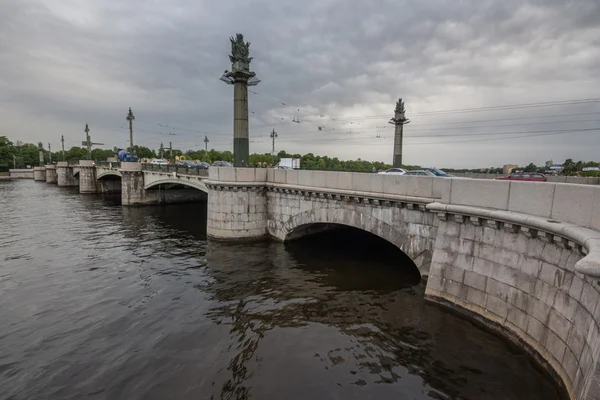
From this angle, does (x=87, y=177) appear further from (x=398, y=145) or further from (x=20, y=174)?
(x=20, y=174)

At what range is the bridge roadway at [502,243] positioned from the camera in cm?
560

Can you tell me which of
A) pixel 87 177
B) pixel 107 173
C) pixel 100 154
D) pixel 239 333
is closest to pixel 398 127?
pixel 239 333

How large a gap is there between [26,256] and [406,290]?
18.3m

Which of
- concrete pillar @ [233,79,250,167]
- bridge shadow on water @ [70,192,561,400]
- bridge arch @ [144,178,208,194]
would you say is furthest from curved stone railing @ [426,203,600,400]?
bridge arch @ [144,178,208,194]

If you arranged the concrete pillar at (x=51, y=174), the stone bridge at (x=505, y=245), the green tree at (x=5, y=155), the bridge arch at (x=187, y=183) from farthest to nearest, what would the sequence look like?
the green tree at (x=5, y=155), the concrete pillar at (x=51, y=174), the bridge arch at (x=187, y=183), the stone bridge at (x=505, y=245)

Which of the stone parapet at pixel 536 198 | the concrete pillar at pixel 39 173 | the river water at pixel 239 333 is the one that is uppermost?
the stone parapet at pixel 536 198

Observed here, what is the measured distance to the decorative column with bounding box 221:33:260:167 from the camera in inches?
685

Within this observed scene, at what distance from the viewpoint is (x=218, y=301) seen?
10.4 meters

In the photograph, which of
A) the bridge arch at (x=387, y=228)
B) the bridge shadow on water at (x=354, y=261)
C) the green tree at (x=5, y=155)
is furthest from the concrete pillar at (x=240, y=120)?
the green tree at (x=5, y=155)

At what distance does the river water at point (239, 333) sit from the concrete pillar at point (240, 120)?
5.84 meters

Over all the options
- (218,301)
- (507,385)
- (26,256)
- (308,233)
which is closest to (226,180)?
(308,233)

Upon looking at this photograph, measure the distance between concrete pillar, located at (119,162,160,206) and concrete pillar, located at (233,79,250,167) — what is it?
20069mm

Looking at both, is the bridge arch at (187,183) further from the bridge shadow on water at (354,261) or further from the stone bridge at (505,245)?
the stone bridge at (505,245)

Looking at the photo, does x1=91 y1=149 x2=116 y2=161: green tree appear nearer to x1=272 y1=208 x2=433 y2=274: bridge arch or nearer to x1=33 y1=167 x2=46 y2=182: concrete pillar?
x1=33 y1=167 x2=46 y2=182: concrete pillar
